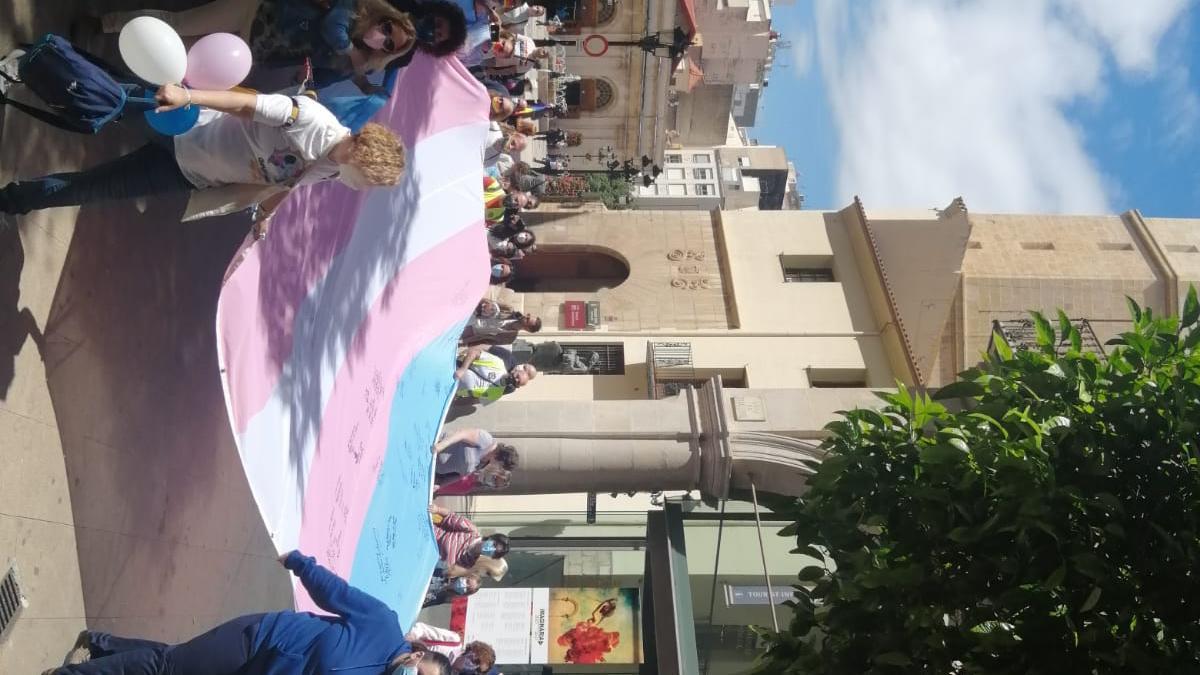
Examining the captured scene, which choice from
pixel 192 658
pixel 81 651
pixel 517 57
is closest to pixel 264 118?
pixel 192 658

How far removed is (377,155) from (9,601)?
2.93 m

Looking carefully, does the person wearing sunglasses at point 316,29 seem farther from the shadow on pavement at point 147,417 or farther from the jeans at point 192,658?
the jeans at point 192,658

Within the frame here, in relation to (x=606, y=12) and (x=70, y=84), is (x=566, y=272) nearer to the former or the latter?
(x=606, y=12)

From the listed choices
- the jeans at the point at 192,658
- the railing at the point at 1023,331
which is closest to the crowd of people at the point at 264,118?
the jeans at the point at 192,658

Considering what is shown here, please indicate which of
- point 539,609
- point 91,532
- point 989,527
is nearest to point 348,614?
point 91,532

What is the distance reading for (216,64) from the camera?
12.9 feet

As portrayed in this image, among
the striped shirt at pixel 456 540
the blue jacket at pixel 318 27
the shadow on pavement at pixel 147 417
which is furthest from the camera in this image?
the striped shirt at pixel 456 540

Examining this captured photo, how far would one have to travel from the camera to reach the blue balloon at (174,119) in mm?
3908

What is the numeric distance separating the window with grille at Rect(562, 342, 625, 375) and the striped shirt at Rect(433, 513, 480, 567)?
7167mm

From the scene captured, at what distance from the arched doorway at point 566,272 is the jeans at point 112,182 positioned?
573 inches

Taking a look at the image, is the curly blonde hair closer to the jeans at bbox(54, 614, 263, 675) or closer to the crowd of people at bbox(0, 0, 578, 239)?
the crowd of people at bbox(0, 0, 578, 239)

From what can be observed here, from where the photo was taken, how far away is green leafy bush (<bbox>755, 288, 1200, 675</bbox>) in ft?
12.3

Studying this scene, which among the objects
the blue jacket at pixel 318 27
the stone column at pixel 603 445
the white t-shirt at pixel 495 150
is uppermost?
the white t-shirt at pixel 495 150

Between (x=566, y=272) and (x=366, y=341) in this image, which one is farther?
(x=566, y=272)
